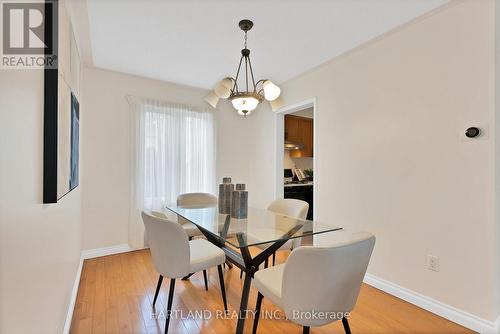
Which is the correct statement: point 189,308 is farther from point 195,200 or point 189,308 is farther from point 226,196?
point 195,200

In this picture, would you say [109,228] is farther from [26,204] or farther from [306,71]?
[306,71]

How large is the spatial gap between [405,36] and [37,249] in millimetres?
2946

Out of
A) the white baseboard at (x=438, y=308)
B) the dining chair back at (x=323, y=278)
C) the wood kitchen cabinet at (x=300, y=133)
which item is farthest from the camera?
the wood kitchen cabinet at (x=300, y=133)

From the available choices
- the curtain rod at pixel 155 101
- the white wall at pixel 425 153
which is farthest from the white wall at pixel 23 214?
the white wall at pixel 425 153

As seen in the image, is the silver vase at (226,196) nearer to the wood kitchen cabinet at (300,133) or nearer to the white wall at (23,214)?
the white wall at (23,214)

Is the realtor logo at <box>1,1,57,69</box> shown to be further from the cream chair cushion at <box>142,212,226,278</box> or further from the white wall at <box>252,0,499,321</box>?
the white wall at <box>252,0,499,321</box>

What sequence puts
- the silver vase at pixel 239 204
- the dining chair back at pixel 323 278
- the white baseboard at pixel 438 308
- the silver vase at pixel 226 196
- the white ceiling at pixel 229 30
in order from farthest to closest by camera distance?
the silver vase at pixel 226 196
the silver vase at pixel 239 204
the white ceiling at pixel 229 30
the white baseboard at pixel 438 308
the dining chair back at pixel 323 278

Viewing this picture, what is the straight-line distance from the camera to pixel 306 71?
3174mm

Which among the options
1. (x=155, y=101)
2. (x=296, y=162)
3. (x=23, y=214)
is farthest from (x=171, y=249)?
(x=296, y=162)

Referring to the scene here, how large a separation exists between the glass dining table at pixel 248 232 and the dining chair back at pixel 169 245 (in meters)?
0.23

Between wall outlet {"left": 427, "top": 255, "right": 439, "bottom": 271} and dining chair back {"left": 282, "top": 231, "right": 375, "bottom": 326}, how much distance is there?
118 cm

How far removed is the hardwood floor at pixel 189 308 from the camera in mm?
1779

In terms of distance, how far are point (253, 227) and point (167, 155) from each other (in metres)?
2.12

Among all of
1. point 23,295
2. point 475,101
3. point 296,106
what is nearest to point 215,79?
point 296,106
